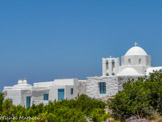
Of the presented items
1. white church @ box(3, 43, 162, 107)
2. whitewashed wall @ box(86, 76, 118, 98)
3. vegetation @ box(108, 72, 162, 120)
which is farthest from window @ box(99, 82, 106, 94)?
vegetation @ box(108, 72, 162, 120)

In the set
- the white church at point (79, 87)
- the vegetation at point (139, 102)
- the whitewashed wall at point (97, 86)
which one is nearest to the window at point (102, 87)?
the white church at point (79, 87)

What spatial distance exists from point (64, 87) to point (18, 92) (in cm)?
431

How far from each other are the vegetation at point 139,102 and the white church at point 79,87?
447 centimetres

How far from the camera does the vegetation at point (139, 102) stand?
15445 millimetres

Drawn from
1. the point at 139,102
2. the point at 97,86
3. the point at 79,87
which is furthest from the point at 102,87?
the point at 139,102

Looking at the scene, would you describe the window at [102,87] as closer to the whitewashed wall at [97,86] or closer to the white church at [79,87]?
the white church at [79,87]

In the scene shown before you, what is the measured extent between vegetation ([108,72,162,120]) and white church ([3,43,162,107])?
447 centimetres

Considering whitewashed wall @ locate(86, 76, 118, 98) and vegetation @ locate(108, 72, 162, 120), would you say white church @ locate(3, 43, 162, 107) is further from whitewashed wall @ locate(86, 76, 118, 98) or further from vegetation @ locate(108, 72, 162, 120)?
vegetation @ locate(108, 72, 162, 120)

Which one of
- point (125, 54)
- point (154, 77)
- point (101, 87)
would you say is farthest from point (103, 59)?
point (154, 77)

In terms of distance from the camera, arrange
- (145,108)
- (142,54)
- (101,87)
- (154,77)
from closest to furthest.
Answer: (145,108) → (154,77) → (101,87) → (142,54)

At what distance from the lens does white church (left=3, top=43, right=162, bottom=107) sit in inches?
940

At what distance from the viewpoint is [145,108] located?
51.4 ft

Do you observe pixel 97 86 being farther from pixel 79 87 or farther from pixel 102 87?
pixel 79 87

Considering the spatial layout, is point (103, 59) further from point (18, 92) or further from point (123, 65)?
point (18, 92)
